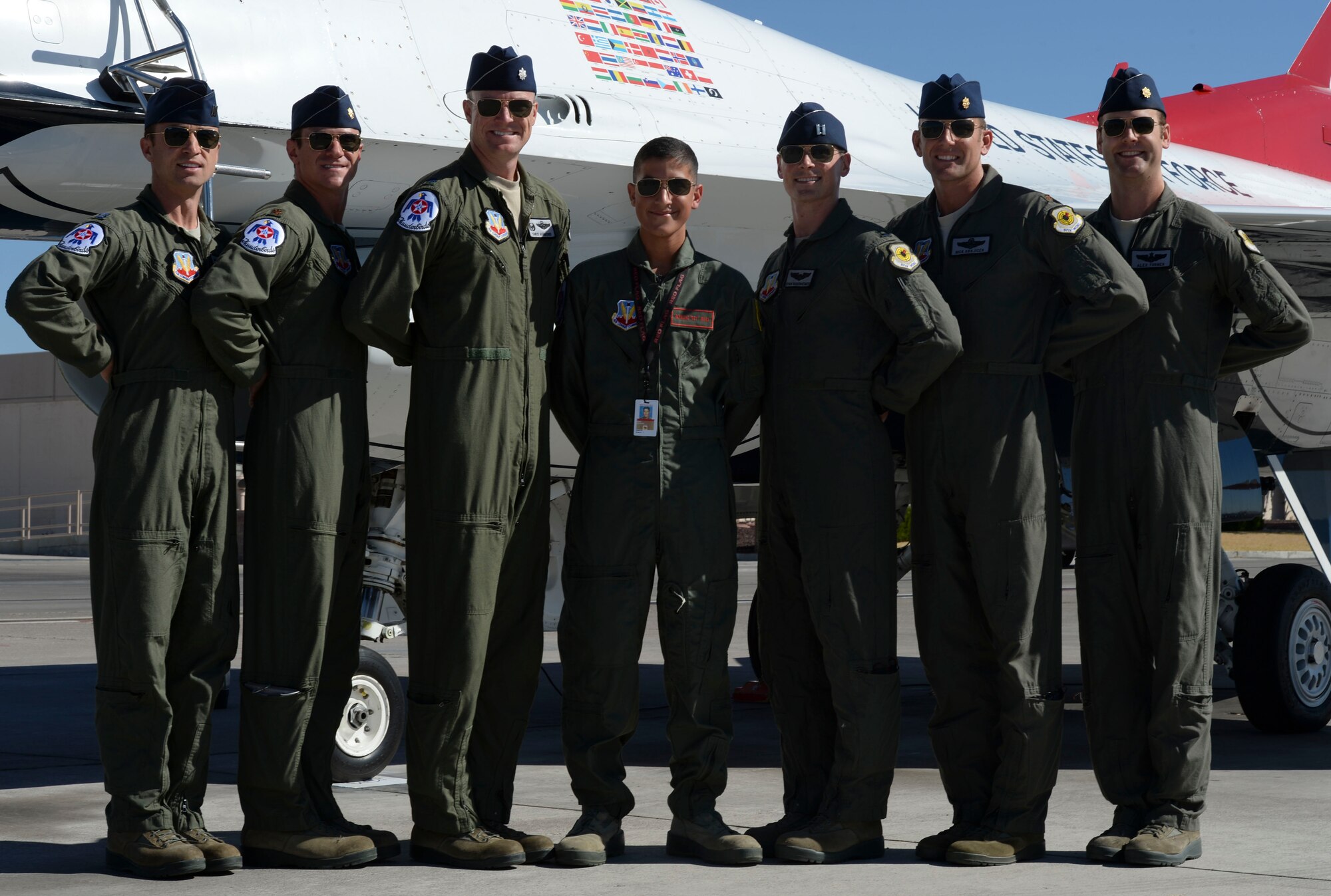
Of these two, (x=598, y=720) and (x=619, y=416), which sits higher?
(x=619, y=416)

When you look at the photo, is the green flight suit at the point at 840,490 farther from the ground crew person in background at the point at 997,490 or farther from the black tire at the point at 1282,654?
the black tire at the point at 1282,654

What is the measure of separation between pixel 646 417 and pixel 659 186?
0.72m

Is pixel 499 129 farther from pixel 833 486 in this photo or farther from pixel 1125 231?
pixel 1125 231

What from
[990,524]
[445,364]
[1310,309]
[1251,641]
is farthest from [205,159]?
[1310,309]

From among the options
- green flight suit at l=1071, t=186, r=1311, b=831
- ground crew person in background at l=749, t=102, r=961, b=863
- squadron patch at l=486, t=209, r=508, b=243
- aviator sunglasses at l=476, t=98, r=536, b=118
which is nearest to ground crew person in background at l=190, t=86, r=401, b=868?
squadron patch at l=486, t=209, r=508, b=243

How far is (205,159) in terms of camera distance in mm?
4480

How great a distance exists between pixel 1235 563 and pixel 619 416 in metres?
24.7

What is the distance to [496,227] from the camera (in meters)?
4.42

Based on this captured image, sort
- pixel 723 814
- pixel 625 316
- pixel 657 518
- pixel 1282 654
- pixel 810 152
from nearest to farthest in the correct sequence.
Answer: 1. pixel 657 518
2. pixel 625 316
3. pixel 810 152
4. pixel 723 814
5. pixel 1282 654

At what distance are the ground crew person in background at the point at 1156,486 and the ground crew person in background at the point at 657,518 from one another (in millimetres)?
1155

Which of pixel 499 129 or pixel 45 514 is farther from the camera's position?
pixel 45 514

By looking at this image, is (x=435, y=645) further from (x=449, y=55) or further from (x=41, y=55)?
(x=449, y=55)

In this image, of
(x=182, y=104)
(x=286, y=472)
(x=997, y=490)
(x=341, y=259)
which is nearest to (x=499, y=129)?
(x=341, y=259)

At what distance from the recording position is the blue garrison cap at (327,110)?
178 inches
